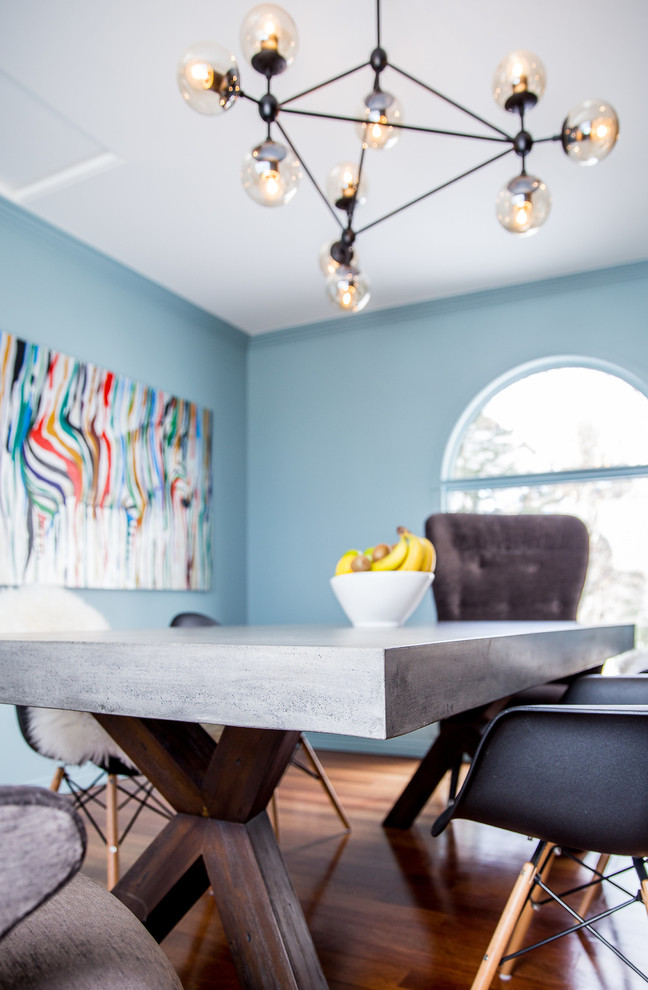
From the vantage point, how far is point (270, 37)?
1.71 meters

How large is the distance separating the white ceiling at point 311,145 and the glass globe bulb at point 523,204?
584 mm

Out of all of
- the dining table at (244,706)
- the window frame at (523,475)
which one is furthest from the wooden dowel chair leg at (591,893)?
the window frame at (523,475)

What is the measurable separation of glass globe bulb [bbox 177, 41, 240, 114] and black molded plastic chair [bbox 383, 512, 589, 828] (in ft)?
6.12

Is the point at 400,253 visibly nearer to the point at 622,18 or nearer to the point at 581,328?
the point at 581,328

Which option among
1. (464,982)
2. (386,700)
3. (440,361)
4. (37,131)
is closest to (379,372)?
(440,361)

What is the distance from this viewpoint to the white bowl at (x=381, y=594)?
1.66 m

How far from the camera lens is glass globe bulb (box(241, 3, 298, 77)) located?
1.70 m

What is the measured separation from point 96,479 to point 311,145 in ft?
5.68

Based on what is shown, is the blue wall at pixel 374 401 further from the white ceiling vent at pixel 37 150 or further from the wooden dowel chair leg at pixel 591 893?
the wooden dowel chair leg at pixel 591 893

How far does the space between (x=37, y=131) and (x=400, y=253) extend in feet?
→ 5.78

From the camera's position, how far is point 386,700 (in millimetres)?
692

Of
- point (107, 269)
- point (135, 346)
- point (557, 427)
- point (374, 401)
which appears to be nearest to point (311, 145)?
point (107, 269)

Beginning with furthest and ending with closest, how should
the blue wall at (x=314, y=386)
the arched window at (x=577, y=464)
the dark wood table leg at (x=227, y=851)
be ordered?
the arched window at (x=577, y=464), the blue wall at (x=314, y=386), the dark wood table leg at (x=227, y=851)

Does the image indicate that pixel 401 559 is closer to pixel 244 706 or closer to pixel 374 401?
pixel 244 706
